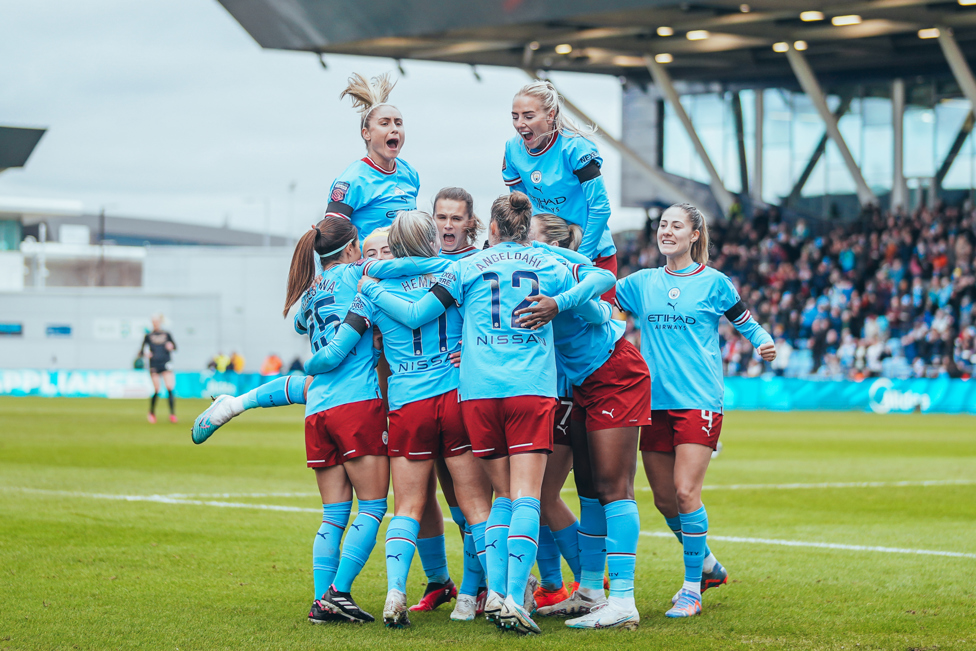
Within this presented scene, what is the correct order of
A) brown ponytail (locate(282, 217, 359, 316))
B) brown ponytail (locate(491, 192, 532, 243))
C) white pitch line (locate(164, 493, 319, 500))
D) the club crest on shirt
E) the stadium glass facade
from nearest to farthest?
brown ponytail (locate(491, 192, 532, 243))
brown ponytail (locate(282, 217, 359, 316))
the club crest on shirt
white pitch line (locate(164, 493, 319, 500))
the stadium glass facade

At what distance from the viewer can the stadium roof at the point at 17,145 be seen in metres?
22.5

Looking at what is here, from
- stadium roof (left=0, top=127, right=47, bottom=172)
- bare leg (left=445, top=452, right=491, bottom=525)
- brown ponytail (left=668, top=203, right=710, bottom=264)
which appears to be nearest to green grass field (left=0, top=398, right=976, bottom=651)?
bare leg (left=445, top=452, right=491, bottom=525)

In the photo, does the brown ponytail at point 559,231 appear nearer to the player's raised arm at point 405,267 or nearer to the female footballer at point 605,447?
the female footballer at point 605,447

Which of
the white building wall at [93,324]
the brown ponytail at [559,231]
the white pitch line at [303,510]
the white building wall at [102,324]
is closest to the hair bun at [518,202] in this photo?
the brown ponytail at [559,231]

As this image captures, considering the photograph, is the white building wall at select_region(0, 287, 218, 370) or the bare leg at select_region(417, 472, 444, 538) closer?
the bare leg at select_region(417, 472, 444, 538)

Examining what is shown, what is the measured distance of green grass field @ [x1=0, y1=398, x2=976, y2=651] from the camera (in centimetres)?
530

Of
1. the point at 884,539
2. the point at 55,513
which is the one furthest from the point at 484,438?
the point at 55,513

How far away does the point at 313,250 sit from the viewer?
6.03 meters

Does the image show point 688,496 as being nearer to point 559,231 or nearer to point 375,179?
point 559,231

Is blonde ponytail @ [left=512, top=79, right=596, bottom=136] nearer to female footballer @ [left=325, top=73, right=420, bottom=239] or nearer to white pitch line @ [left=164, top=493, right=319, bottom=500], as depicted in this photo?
female footballer @ [left=325, top=73, right=420, bottom=239]

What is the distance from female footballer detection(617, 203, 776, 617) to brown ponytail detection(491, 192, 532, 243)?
0.97 meters

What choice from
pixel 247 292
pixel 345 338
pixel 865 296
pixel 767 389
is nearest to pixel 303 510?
pixel 345 338

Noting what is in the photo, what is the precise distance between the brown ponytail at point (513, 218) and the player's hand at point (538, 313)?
37cm

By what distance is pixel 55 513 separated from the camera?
9.27 metres
